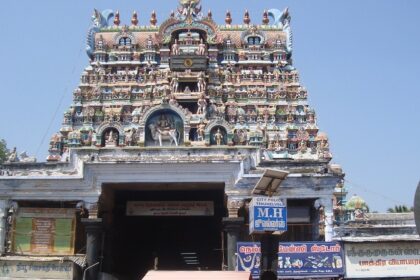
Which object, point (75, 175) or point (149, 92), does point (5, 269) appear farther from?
point (149, 92)

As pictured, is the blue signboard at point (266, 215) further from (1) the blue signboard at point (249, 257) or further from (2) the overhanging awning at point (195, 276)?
(1) the blue signboard at point (249, 257)

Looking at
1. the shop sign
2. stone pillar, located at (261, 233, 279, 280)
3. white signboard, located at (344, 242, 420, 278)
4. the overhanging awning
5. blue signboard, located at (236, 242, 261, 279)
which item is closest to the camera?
the overhanging awning

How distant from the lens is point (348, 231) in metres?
23.4

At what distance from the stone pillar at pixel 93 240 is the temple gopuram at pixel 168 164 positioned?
0.05m

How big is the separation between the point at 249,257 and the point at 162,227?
8953mm

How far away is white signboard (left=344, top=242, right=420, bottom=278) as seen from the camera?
22.8 metres

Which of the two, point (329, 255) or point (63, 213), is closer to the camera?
point (329, 255)

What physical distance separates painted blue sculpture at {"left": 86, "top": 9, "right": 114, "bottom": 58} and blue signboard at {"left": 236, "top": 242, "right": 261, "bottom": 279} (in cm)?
2969

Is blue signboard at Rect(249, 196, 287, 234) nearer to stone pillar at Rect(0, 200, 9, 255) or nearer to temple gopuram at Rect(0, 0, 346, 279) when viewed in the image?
temple gopuram at Rect(0, 0, 346, 279)

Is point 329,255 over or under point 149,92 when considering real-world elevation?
under

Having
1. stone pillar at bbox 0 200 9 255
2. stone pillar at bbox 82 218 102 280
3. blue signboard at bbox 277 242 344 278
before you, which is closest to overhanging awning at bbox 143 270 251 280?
blue signboard at bbox 277 242 344 278

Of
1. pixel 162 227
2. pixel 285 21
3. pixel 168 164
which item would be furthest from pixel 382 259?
pixel 285 21

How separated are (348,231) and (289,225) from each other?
109 inches

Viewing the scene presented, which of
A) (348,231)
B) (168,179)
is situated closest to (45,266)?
(168,179)
